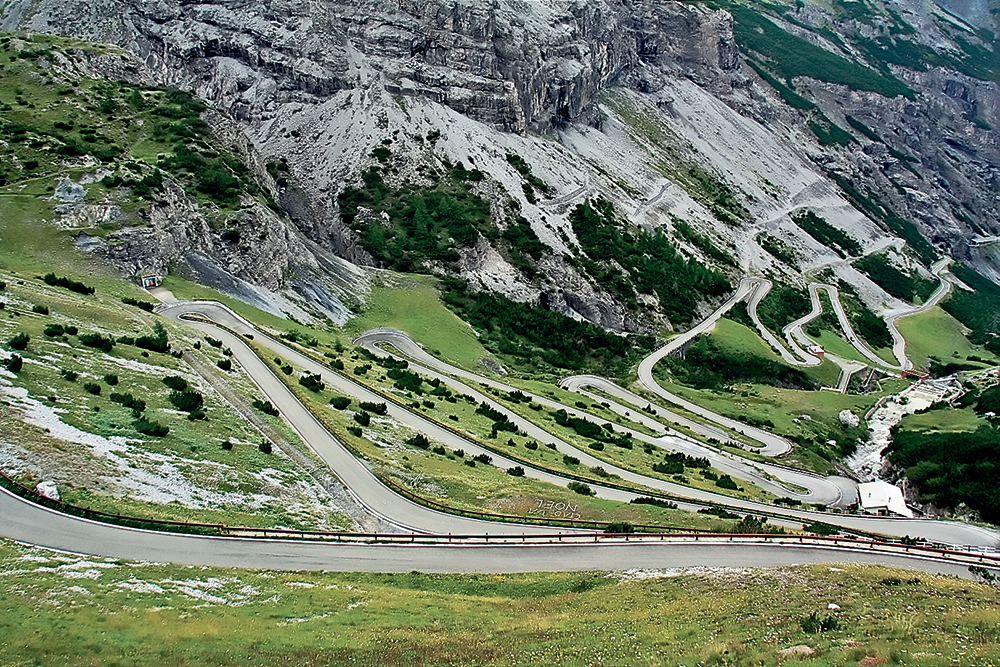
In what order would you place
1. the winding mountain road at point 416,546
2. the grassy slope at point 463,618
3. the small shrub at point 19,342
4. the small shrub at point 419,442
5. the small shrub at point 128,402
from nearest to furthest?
the grassy slope at point 463,618
the winding mountain road at point 416,546
the small shrub at point 128,402
the small shrub at point 19,342
the small shrub at point 419,442

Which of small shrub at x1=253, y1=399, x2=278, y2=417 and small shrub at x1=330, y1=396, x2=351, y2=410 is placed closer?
small shrub at x1=253, y1=399, x2=278, y2=417

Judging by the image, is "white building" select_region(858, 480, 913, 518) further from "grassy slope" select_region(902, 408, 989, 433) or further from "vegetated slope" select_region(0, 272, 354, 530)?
"vegetated slope" select_region(0, 272, 354, 530)

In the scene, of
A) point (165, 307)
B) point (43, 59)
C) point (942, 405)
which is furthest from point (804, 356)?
point (43, 59)

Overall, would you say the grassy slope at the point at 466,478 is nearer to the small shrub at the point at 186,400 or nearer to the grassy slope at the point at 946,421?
the small shrub at the point at 186,400

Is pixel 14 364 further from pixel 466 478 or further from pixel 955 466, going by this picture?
pixel 955 466

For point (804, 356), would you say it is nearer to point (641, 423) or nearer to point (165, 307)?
point (641, 423)

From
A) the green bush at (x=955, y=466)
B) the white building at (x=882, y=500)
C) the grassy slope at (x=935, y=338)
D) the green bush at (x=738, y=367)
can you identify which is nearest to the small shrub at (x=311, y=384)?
the white building at (x=882, y=500)

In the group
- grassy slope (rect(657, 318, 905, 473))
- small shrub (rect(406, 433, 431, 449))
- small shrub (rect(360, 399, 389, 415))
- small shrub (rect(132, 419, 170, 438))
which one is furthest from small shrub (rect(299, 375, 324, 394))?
grassy slope (rect(657, 318, 905, 473))
